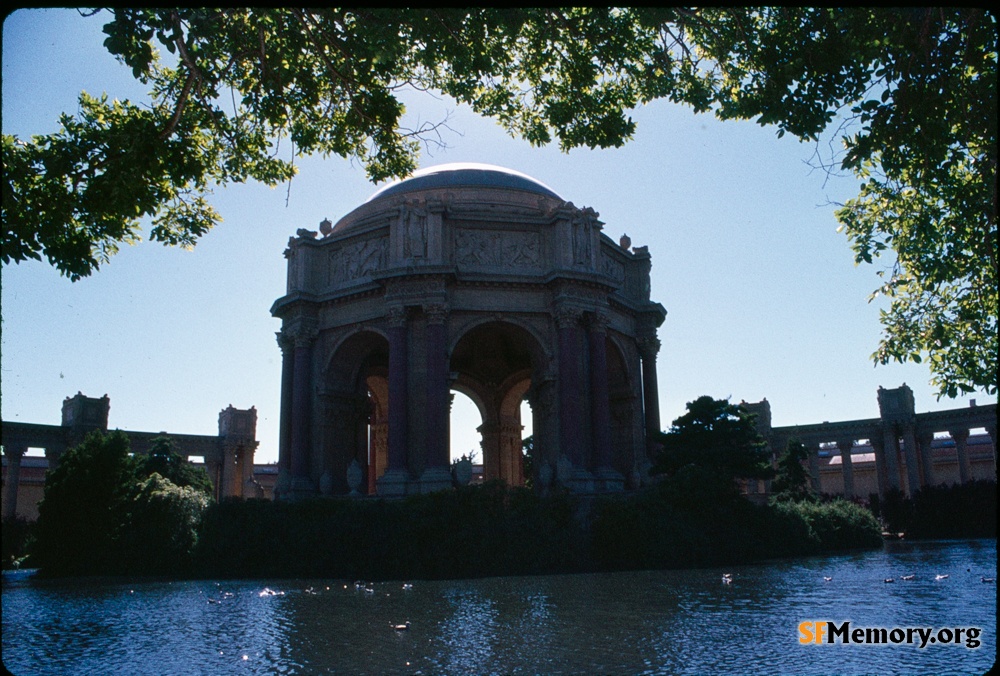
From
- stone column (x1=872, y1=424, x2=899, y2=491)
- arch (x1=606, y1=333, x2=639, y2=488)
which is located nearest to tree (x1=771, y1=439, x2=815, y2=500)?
arch (x1=606, y1=333, x2=639, y2=488)

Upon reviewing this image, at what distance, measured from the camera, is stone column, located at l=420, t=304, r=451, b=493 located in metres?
30.8

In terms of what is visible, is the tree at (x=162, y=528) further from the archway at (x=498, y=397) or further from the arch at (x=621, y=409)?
the archway at (x=498, y=397)

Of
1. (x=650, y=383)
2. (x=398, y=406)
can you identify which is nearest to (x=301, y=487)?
(x=398, y=406)

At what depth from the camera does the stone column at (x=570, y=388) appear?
3200 centimetres

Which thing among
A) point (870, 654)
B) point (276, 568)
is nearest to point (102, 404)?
point (276, 568)

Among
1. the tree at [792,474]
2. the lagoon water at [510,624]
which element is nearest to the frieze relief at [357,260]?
the lagoon water at [510,624]

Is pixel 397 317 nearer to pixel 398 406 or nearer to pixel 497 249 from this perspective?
pixel 398 406

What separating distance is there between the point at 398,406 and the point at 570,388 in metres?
6.99

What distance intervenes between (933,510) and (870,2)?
42968 mm

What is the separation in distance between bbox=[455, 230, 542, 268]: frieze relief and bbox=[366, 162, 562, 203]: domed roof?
152 inches

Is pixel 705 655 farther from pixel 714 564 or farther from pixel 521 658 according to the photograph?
pixel 714 564

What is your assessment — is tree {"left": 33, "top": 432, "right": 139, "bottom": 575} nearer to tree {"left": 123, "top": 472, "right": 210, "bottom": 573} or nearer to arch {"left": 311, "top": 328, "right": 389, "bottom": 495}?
tree {"left": 123, "top": 472, "right": 210, "bottom": 573}

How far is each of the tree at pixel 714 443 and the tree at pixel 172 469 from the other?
2162 centimetres

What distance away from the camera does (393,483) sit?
30.7 meters
